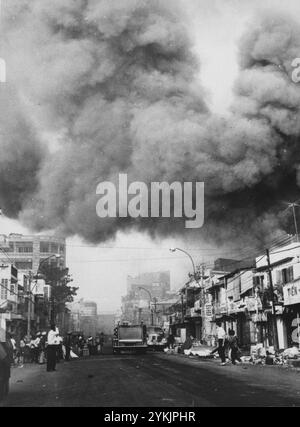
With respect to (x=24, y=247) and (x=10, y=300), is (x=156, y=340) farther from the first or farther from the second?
(x=24, y=247)

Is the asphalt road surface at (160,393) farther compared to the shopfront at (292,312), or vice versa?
the shopfront at (292,312)

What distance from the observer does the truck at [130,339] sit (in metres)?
35.7

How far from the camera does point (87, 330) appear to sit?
463 ft

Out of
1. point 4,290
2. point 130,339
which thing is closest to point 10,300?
point 4,290

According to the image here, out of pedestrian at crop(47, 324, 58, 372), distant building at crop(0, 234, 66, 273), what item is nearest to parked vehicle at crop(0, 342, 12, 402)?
pedestrian at crop(47, 324, 58, 372)

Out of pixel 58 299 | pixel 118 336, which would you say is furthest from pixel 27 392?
pixel 58 299

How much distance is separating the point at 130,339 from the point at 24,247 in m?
73.6

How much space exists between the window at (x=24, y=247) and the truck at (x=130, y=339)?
7224 cm

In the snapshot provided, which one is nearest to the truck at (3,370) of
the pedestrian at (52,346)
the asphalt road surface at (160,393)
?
the asphalt road surface at (160,393)

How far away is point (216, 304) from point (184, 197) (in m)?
30.2

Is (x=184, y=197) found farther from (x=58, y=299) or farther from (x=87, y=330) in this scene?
(x=87, y=330)

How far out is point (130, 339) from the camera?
1410 inches

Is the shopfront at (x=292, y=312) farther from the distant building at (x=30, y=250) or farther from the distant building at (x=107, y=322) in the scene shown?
the distant building at (x=107, y=322)
